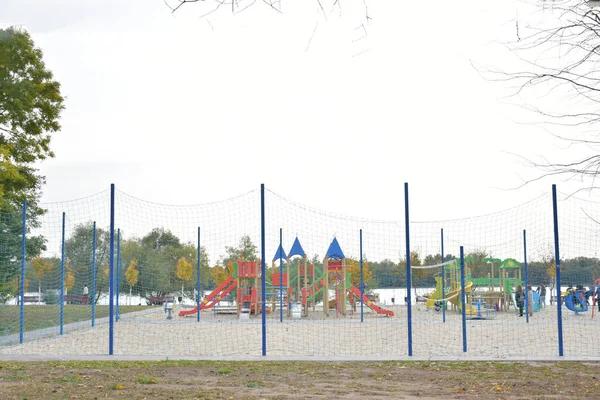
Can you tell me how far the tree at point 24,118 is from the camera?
20609 mm

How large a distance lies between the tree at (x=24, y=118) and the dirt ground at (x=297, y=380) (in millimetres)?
11828

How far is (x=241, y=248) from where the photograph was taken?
3456 centimetres

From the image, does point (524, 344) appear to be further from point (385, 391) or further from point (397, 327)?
point (385, 391)

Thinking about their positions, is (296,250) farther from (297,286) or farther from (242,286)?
(242,286)

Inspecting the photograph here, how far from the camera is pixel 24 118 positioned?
22.1 metres

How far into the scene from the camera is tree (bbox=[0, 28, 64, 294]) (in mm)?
20609

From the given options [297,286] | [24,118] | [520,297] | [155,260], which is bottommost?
[520,297]

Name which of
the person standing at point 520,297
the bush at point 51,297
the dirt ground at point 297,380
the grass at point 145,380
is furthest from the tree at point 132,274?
the grass at point 145,380

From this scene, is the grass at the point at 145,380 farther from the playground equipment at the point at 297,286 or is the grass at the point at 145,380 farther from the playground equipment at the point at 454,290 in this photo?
the playground equipment at the point at 454,290

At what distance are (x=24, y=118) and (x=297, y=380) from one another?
17.5 metres

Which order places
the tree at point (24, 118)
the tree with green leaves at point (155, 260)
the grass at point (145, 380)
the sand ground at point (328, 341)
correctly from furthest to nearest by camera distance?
the tree with green leaves at point (155, 260)
the tree at point (24, 118)
the sand ground at point (328, 341)
the grass at point (145, 380)

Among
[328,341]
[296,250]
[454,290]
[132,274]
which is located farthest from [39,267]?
[328,341]

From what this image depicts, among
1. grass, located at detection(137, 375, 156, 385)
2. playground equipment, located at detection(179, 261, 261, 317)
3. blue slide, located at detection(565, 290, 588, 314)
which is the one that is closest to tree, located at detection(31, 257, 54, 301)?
playground equipment, located at detection(179, 261, 261, 317)

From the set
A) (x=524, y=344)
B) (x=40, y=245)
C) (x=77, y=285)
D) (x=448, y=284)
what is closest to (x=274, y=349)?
(x=524, y=344)
